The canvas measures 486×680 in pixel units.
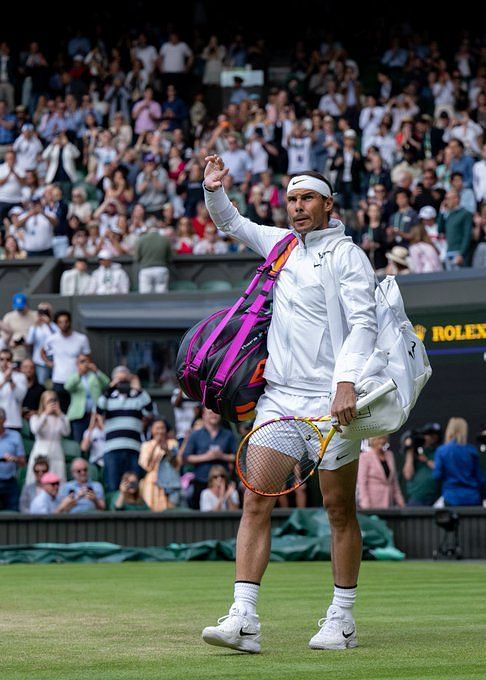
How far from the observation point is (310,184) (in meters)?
7.34

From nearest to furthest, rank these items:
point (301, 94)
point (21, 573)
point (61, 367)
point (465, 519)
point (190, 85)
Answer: point (21, 573)
point (465, 519)
point (61, 367)
point (301, 94)
point (190, 85)

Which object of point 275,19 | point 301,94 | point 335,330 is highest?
point 275,19

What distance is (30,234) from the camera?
81.8ft

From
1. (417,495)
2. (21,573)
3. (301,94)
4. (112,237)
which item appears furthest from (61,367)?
(301,94)

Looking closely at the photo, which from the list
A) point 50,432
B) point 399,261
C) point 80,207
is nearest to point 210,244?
point 80,207

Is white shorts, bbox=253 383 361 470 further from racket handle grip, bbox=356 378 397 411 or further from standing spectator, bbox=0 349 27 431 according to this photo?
standing spectator, bbox=0 349 27 431

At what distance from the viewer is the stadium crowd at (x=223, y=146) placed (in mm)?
22672

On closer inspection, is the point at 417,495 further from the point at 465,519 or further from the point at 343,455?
the point at 343,455

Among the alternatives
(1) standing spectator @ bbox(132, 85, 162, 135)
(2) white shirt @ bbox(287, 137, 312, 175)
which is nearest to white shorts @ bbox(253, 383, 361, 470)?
(2) white shirt @ bbox(287, 137, 312, 175)

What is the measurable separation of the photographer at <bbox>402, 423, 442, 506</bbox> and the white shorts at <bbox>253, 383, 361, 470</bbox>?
11956 mm

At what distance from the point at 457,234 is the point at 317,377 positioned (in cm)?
1452

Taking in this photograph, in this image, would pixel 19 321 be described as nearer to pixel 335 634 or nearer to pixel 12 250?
pixel 12 250

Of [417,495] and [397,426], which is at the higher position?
[397,426]

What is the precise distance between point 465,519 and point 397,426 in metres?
11.0
